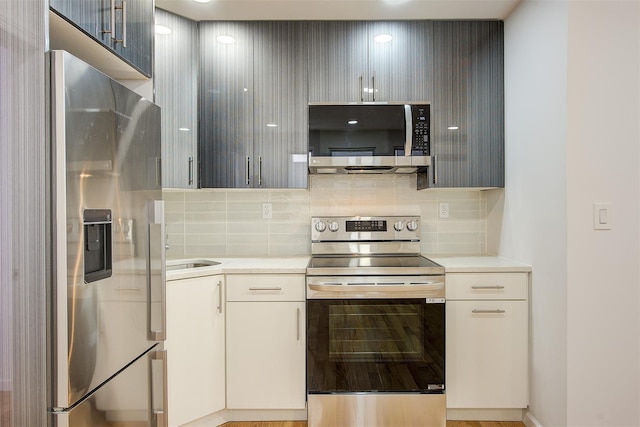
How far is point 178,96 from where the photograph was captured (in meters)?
2.19

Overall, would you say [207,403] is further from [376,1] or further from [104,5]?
[376,1]

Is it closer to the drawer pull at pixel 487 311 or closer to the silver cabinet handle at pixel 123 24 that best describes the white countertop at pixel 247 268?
the drawer pull at pixel 487 311

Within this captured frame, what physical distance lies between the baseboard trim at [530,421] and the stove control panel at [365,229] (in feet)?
3.71

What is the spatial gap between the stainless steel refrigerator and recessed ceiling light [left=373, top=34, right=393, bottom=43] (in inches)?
57.1

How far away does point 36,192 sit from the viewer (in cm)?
95

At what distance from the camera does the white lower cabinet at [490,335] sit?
6.77ft

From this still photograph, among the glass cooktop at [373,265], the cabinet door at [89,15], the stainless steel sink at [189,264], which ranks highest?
the cabinet door at [89,15]

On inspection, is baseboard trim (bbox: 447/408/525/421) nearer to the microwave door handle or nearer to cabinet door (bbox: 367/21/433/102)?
the microwave door handle

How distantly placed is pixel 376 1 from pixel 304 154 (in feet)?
3.02

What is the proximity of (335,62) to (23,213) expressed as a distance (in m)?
1.84

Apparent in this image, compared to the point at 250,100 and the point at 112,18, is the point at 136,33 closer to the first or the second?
the point at 112,18

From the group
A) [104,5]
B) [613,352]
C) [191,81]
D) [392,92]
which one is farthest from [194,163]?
[613,352]

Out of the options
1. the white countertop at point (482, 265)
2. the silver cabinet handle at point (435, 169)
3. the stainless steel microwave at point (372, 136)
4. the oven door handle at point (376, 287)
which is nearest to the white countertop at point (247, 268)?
the oven door handle at point (376, 287)

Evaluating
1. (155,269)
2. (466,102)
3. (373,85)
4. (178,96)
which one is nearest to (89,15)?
(155,269)
